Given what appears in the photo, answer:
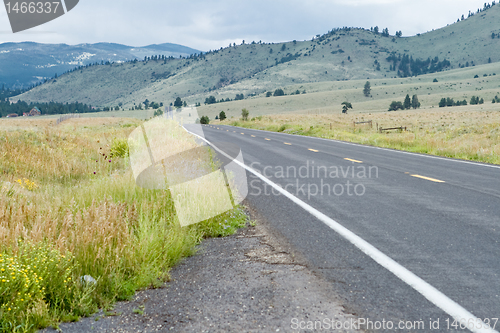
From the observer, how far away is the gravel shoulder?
10.1 ft

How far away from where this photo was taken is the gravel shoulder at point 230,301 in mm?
3078

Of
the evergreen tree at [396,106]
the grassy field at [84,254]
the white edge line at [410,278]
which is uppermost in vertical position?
the grassy field at [84,254]

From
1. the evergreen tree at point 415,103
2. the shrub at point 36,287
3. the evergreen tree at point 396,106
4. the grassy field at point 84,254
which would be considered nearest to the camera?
the shrub at point 36,287

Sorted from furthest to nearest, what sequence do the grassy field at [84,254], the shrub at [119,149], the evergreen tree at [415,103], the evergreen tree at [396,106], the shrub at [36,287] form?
the evergreen tree at [415,103] < the evergreen tree at [396,106] < the shrub at [119,149] < the grassy field at [84,254] < the shrub at [36,287]

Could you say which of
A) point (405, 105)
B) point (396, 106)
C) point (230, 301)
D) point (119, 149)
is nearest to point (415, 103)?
point (405, 105)

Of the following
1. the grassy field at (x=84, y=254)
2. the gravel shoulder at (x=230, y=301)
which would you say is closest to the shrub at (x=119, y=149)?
the grassy field at (x=84, y=254)

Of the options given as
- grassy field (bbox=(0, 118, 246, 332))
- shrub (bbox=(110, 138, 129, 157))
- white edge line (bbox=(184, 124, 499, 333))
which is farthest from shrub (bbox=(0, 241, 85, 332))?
shrub (bbox=(110, 138, 129, 157))

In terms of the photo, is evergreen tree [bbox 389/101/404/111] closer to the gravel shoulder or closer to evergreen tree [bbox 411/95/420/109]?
evergreen tree [bbox 411/95/420/109]

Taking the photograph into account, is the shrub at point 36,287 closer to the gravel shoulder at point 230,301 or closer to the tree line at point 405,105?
the gravel shoulder at point 230,301

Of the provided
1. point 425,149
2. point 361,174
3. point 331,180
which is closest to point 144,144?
point 331,180

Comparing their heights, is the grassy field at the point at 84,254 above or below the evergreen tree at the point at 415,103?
above

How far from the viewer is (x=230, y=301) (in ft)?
11.3

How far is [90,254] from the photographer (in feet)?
12.9

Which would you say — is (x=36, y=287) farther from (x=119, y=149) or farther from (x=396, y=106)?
(x=396, y=106)
